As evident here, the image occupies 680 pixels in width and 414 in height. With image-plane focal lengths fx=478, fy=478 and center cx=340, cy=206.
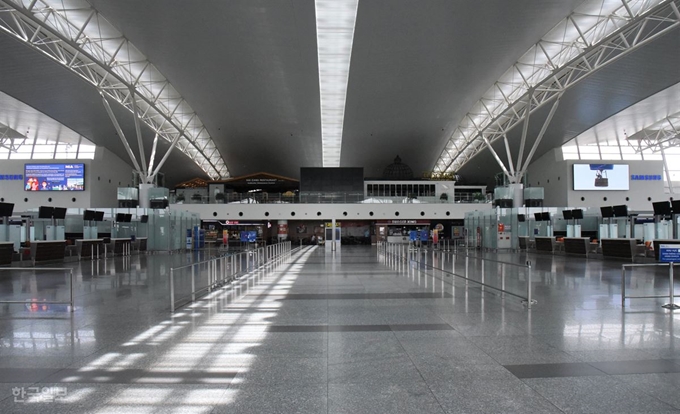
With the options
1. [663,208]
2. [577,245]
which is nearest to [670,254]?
[663,208]

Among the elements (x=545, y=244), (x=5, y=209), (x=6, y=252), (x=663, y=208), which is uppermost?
(x=5, y=209)

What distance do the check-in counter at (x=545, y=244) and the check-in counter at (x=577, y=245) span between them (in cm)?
148

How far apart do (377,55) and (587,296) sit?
21.6 m

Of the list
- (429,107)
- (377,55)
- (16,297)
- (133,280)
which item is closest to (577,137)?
(429,107)

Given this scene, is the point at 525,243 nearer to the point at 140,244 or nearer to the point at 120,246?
the point at 120,246

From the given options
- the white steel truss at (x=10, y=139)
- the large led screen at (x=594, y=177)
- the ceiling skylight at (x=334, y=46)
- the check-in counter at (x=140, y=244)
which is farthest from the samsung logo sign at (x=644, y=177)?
the white steel truss at (x=10, y=139)

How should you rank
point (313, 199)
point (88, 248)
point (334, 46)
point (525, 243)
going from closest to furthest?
point (88, 248)
point (334, 46)
point (525, 243)
point (313, 199)

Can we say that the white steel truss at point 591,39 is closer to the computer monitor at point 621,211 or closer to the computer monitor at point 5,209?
the computer monitor at point 621,211

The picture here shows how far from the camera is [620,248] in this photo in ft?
66.9

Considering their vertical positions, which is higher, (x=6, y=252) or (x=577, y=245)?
(x=6, y=252)

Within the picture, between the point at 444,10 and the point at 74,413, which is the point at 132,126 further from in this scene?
the point at 74,413

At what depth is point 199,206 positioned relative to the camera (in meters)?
46.2

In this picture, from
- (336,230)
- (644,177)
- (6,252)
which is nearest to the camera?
(6,252)

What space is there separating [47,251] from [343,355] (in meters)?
19.0
